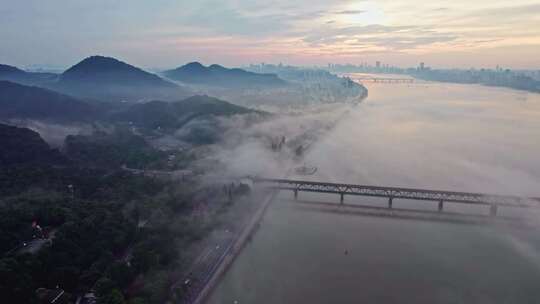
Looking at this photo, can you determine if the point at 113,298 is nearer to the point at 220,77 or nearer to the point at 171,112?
the point at 171,112

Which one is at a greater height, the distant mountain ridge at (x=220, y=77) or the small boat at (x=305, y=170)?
the distant mountain ridge at (x=220, y=77)

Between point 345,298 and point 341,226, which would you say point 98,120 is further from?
point 345,298

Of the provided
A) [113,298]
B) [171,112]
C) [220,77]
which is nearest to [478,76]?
[220,77]

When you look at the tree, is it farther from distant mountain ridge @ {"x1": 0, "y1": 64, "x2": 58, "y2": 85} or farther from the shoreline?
distant mountain ridge @ {"x1": 0, "y1": 64, "x2": 58, "y2": 85}

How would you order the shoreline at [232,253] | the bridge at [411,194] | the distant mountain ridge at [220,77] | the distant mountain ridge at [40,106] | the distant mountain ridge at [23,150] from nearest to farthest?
the shoreline at [232,253] → the bridge at [411,194] → the distant mountain ridge at [23,150] → the distant mountain ridge at [40,106] → the distant mountain ridge at [220,77]

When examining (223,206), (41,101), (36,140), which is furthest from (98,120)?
(223,206)

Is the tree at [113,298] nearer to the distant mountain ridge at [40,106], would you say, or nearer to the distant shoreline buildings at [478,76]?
the distant mountain ridge at [40,106]

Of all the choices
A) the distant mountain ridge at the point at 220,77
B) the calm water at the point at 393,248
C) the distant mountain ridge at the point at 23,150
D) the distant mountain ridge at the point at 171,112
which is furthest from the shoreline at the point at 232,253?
the distant mountain ridge at the point at 220,77
